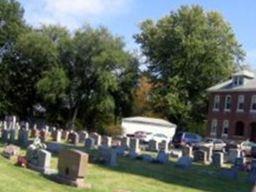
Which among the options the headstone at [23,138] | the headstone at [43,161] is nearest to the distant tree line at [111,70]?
the headstone at [23,138]

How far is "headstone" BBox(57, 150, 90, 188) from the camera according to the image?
58.3ft

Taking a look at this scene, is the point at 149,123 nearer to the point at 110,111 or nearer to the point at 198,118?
the point at 110,111

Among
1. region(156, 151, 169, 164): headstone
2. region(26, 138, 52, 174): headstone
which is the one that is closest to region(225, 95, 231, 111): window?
region(156, 151, 169, 164): headstone

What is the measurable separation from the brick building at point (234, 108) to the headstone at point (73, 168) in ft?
141

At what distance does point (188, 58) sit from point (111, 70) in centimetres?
908

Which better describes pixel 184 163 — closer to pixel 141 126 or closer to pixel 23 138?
pixel 23 138

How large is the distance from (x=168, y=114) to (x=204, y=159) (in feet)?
120

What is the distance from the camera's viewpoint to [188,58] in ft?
232

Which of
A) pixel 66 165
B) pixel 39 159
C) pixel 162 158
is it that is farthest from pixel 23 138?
pixel 66 165

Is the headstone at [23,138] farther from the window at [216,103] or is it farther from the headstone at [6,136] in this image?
the window at [216,103]

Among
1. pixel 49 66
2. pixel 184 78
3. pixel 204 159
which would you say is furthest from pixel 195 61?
pixel 204 159

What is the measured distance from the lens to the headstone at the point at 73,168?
17781 mm

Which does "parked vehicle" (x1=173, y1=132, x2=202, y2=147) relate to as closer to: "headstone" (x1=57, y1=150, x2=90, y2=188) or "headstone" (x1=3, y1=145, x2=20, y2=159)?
"headstone" (x1=3, y1=145, x2=20, y2=159)

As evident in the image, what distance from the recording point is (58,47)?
68688 millimetres
